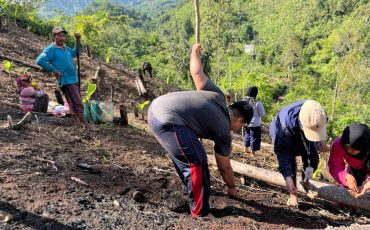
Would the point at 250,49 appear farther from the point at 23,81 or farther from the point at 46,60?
the point at 46,60

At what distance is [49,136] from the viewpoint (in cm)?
479

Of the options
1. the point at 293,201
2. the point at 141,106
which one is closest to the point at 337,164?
the point at 293,201

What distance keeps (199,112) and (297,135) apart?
1.13 metres

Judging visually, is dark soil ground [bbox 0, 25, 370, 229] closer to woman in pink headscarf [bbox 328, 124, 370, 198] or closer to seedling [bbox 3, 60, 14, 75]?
woman in pink headscarf [bbox 328, 124, 370, 198]

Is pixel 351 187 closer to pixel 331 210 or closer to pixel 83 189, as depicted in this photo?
pixel 331 210

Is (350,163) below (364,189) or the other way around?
the other way around

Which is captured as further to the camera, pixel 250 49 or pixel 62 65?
pixel 250 49

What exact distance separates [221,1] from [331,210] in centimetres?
1007

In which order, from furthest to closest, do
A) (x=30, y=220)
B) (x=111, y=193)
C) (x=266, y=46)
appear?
1. (x=266, y=46)
2. (x=111, y=193)
3. (x=30, y=220)

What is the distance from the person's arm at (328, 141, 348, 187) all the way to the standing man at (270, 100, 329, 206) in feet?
0.53

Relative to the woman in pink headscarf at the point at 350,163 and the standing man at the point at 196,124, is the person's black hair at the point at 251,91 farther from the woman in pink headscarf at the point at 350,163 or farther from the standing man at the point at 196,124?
the standing man at the point at 196,124

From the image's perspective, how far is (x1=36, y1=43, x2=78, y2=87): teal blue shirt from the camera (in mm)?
5103

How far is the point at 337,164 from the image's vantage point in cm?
360

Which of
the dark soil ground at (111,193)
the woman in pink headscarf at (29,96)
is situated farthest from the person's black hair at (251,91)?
the woman in pink headscarf at (29,96)
